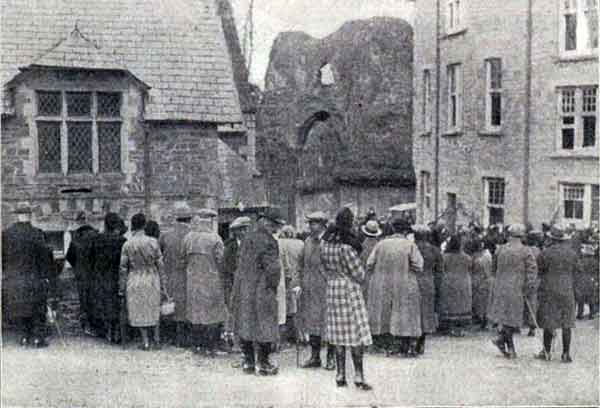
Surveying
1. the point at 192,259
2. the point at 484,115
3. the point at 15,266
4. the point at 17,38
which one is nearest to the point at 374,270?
the point at 192,259

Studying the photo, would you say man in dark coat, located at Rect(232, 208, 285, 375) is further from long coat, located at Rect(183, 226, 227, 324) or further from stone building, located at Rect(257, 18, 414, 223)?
stone building, located at Rect(257, 18, 414, 223)

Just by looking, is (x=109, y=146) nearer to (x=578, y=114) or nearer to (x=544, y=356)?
(x=544, y=356)

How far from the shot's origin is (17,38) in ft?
40.2

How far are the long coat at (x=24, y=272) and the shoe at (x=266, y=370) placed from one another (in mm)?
2641

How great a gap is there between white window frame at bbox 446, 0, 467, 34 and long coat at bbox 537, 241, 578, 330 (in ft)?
47.9

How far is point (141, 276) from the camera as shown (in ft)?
29.4

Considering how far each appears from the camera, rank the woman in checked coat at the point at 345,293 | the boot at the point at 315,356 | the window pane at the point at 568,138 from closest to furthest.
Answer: the woman in checked coat at the point at 345,293 < the boot at the point at 315,356 < the window pane at the point at 568,138

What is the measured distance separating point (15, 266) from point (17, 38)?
5369mm

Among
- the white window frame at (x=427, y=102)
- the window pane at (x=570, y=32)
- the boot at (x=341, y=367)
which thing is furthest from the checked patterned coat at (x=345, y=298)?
the white window frame at (x=427, y=102)

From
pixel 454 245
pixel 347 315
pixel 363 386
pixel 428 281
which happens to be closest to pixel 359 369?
pixel 363 386

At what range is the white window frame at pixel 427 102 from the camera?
2541 centimetres

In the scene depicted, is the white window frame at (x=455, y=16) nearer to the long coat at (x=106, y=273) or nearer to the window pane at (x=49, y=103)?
the window pane at (x=49, y=103)

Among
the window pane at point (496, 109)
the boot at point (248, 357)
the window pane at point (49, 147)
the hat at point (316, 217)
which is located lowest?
the boot at point (248, 357)

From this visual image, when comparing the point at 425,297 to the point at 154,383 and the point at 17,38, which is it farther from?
the point at 17,38
